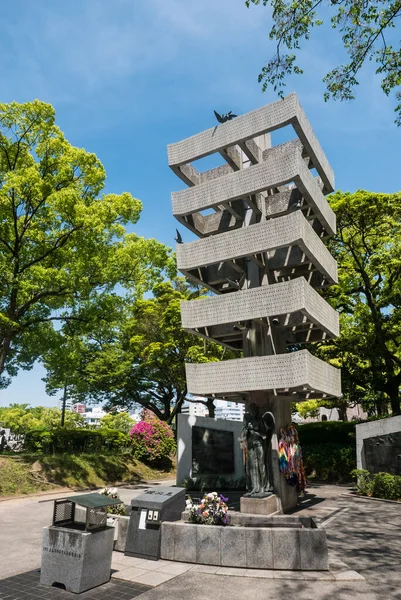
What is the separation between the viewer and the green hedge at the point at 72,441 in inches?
1066

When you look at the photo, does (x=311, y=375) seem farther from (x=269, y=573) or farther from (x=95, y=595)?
(x=95, y=595)

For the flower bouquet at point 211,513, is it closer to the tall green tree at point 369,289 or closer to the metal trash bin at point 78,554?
the metal trash bin at point 78,554

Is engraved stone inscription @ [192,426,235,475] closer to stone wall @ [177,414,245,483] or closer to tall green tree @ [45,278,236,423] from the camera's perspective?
stone wall @ [177,414,245,483]

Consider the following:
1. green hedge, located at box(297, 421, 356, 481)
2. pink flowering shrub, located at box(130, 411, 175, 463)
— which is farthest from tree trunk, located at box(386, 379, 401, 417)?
pink flowering shrub, located at box(130, 411, 175, 463)

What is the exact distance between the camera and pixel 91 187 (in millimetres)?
23469

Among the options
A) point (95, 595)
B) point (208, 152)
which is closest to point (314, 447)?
point (208, 152)

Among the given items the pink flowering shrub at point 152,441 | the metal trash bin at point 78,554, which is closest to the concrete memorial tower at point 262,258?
the metal trash bin at point 78,554

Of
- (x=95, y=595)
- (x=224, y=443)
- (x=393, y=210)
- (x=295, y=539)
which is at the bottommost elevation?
(x=95, y=595)

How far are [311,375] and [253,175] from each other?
7898mm

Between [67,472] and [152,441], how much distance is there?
7.72 metres

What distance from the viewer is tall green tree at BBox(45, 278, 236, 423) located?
3209 centimetres

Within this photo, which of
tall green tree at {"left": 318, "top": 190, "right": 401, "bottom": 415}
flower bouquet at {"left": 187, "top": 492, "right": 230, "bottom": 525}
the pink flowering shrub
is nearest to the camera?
flower bouquet at {"left": 187, "top": 492, "right": 230, "bottom": 525}

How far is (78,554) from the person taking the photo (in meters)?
7.99

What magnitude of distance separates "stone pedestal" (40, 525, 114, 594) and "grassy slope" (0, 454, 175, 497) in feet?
43.7
